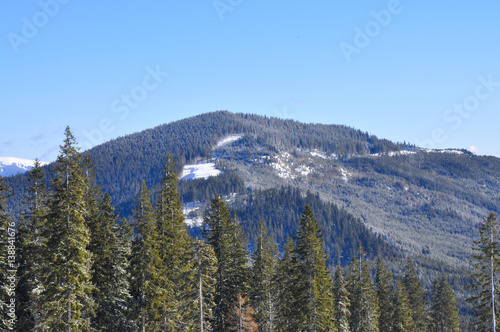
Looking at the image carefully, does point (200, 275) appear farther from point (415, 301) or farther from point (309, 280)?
point (415, 301)

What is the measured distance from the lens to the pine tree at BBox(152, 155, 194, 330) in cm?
4069

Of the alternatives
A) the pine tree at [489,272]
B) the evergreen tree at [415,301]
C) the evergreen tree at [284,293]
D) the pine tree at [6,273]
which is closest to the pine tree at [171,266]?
the evergreen tree at [284,293]

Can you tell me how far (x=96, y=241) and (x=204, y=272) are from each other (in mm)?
9581

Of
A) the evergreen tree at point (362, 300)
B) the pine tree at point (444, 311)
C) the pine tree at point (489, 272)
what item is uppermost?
the pine tree at point (489, 272)

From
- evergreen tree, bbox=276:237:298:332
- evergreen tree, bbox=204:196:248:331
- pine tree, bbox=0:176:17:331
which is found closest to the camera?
pine tree, bbox=0:176:17:331

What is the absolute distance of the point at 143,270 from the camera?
3931 cm

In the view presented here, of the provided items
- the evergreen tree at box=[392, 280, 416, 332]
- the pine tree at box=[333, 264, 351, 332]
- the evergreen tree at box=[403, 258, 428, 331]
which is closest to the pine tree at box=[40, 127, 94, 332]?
the pine tree at box=[333, 264, 351, 332]

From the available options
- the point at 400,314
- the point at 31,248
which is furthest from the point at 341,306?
the point at 31,248

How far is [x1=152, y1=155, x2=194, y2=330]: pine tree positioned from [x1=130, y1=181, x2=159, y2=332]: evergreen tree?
0.56 meters

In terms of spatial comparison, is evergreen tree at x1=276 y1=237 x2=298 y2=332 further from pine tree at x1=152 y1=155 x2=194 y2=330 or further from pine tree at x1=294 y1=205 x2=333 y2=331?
pine tree at x1=152 y1=155 x2=194 y2=330

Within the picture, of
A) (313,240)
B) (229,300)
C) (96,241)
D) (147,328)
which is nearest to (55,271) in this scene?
(96,241)

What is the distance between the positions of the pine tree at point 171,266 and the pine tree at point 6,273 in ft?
36.8

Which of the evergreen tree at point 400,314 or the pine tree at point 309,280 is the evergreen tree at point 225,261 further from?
the evergreen tree at point 400,314

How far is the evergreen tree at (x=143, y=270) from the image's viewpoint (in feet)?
129
